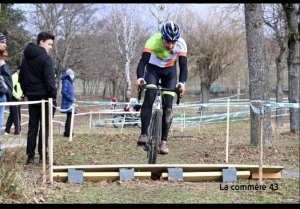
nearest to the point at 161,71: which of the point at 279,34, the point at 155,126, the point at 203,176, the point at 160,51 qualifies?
the point at 160,51

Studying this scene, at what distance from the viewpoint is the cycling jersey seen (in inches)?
263

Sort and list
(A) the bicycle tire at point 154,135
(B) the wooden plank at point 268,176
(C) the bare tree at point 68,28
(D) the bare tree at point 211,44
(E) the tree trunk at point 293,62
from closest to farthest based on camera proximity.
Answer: (B) the wooden plank at point 268,176
(A) the bicycle tire at point 154,135
(E) the tree trunk at point 293,62
(D) the bare tree at point 211,44
(C) the bare tree at point 68,28

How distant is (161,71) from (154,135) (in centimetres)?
106

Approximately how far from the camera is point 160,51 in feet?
22.0

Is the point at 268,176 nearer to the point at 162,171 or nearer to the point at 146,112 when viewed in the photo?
the point at 162,171

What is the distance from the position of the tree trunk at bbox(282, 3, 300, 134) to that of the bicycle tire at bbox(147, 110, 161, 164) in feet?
34.7

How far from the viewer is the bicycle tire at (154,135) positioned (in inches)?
252

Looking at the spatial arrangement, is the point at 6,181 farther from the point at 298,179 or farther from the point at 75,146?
the point at 75,146

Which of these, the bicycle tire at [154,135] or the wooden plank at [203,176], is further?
the bicycle tire at [154,135]

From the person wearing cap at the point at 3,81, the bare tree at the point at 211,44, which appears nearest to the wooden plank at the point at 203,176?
the person wearing cap at the point at 3,81

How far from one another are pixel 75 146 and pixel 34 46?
12.2ft

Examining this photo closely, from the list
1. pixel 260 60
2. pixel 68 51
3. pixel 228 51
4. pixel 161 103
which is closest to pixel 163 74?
pixel 161 103

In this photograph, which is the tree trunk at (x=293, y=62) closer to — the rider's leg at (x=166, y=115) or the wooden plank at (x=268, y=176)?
the wooden plank at (x=268, y=176)

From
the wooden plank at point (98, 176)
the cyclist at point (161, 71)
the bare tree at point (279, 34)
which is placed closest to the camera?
the wooden plank at point (98, 176)
